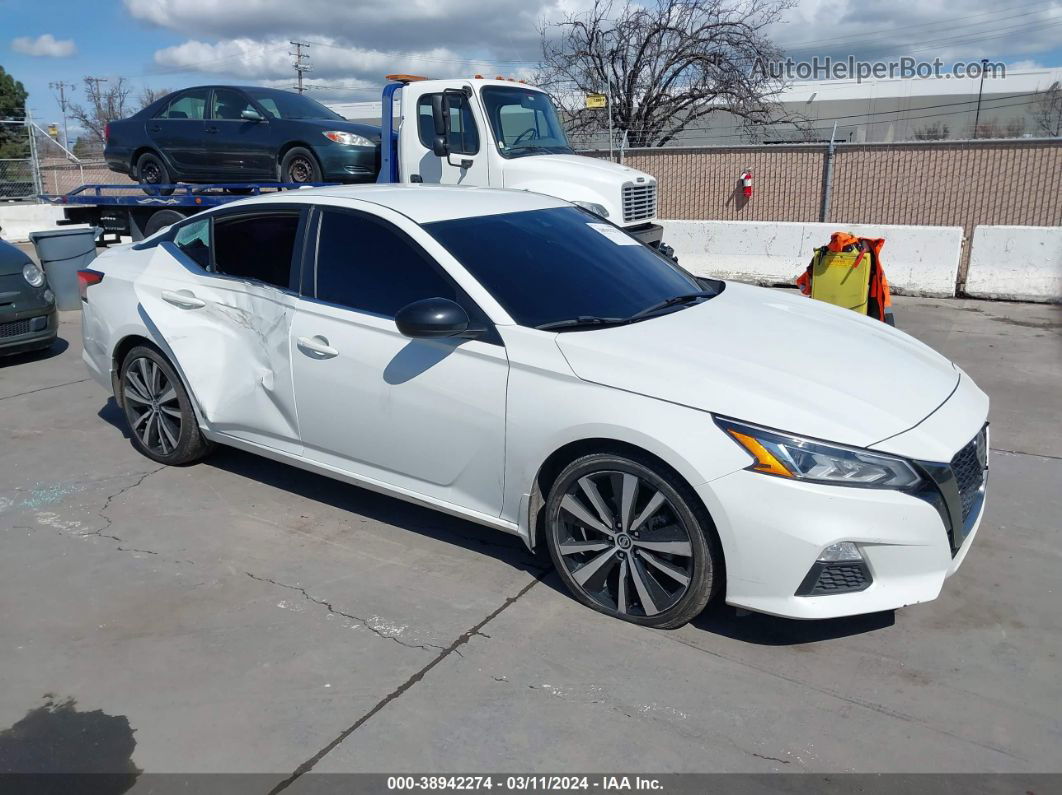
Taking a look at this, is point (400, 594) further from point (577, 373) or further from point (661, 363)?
point (661, 363)

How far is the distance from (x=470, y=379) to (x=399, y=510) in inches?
52.1

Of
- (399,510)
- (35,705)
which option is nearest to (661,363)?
(399,510)

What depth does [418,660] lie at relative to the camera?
11.4 ft

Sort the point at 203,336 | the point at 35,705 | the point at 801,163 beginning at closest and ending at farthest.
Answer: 1. the point at 35,705
2. the point at 203,336
3. the point at 801,163

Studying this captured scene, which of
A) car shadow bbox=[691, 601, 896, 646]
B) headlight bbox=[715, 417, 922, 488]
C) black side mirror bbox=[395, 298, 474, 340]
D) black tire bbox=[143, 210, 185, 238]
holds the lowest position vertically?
car shadow bbox=[691, 601, 896, 646]

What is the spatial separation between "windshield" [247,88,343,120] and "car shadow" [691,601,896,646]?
8847mm

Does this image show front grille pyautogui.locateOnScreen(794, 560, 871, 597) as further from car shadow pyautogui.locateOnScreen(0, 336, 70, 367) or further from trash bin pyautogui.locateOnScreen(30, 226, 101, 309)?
trash bin pyautogui.locateOnScreen(30, 226, 101, 309)

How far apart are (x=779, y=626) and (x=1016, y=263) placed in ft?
29.4

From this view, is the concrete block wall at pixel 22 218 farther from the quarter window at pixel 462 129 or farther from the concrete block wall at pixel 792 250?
the concrete block wall at pixel 792 250

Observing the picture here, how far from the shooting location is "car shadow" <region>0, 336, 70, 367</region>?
8.55 metres

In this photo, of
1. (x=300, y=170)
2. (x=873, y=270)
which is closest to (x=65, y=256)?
(x=300, y=170)

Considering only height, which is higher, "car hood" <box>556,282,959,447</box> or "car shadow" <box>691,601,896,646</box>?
"car hood" <box>556,282,959,447</box>

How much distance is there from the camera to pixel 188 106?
1118 cm

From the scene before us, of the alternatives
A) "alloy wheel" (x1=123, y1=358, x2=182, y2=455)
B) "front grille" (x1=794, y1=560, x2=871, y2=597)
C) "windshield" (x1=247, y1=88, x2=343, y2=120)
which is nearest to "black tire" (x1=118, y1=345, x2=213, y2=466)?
"alloy wheel" (x1=123, y1=358, x2=182, y2=455)
